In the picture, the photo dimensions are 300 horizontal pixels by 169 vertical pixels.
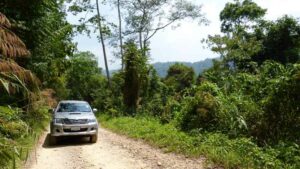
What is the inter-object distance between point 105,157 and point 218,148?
132 inches

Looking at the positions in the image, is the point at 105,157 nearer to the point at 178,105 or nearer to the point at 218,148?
the point at 218,148

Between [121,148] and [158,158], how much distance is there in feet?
8.41

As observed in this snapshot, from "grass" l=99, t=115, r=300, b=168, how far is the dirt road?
0.43 m

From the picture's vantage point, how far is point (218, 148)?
9.78 metres

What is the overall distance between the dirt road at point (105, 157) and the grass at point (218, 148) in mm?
429

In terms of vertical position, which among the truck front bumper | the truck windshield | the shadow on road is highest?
the truck windshield

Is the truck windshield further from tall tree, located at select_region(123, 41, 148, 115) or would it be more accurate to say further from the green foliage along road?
tall tree, located at select_region(123, 41, 148, 115)

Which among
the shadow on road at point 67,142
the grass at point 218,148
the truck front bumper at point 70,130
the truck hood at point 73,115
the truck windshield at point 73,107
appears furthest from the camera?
the truck windshield at point 73,107

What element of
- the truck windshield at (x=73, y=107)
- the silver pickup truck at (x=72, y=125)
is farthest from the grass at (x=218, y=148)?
the truck windshield at (x=73, y=107)

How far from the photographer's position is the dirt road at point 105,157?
9320 millimetres

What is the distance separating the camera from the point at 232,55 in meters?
32.4

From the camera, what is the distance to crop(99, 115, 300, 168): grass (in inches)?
323

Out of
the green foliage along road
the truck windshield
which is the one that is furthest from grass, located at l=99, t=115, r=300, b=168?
the truck windshield

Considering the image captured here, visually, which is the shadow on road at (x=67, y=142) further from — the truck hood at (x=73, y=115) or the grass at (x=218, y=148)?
the grass at (x=218, y=148)
